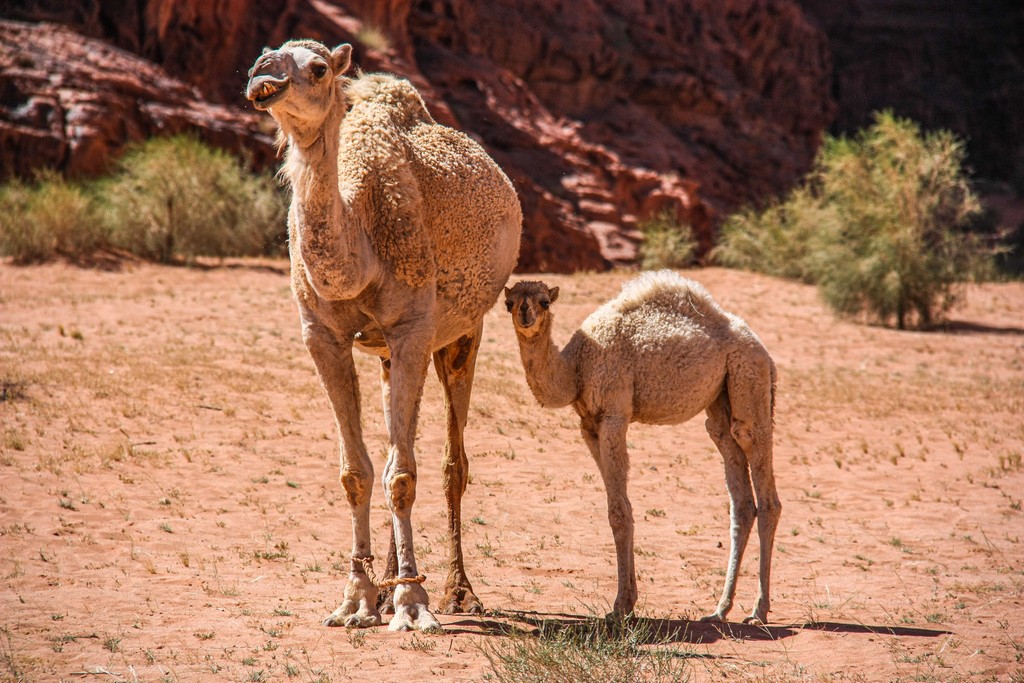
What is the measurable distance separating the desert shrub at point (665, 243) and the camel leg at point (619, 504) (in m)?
19.7

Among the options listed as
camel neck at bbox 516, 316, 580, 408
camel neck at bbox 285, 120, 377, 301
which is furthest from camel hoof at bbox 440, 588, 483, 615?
camel neck at bbox 285, 120, 377, 301

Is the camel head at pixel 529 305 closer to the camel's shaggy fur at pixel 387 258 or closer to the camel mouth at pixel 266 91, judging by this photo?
the camel's shaggy fur at pixel 387 258

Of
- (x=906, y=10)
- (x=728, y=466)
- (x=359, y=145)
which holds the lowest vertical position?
(x=728, y=466)

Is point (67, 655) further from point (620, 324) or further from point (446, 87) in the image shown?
point (446, 87)

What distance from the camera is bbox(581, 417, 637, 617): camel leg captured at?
643cm

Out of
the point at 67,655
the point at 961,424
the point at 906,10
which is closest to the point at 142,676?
the point at 67,655

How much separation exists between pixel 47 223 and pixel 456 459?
1409 centimetres

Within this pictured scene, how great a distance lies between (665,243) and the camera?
88.4 feet

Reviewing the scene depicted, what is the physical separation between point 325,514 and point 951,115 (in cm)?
3949

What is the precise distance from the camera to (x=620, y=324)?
22.7ft

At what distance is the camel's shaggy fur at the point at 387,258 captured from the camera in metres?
5.92

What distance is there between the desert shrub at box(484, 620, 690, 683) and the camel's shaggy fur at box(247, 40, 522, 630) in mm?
880

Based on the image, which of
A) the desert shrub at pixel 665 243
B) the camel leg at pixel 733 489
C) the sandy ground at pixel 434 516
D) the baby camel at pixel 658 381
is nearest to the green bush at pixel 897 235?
the desert shrub at pixel 665 243

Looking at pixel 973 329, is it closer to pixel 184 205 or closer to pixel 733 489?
pixel 184 205
